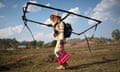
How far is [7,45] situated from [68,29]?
10727cm

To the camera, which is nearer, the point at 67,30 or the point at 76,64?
the point at 67,30

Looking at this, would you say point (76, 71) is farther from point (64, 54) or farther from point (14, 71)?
point (14, 71)

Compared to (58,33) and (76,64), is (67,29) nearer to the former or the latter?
(58,33)

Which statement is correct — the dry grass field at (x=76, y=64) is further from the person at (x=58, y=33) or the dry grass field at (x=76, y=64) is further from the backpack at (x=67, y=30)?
the backpack at (x=67, y=30)

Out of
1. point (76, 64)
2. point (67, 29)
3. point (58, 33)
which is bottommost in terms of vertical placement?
point (76, 64)

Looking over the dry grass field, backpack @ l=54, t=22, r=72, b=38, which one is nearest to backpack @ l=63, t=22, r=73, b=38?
backpack @ l=54, t=22, r=72, b=38

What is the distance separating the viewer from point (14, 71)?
10664 mm

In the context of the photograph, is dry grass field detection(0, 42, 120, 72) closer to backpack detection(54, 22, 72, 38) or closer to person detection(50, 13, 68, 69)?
person detection(50, 13, 68, 69)

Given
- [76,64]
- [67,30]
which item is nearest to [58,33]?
[67,30]

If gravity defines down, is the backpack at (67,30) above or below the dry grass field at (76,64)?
above

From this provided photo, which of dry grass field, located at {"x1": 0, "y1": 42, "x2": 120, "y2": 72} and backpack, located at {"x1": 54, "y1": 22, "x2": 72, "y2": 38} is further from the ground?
backpack, located at {"x1": 54, "y1": 22, "x2": 72, "y2": 38}

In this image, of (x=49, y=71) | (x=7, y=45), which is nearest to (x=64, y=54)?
(x=49, y=71)

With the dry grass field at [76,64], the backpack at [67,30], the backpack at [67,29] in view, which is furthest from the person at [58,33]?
the dry grass field at [76,64]

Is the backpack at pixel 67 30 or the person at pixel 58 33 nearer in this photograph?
the person at pixel 58 33
